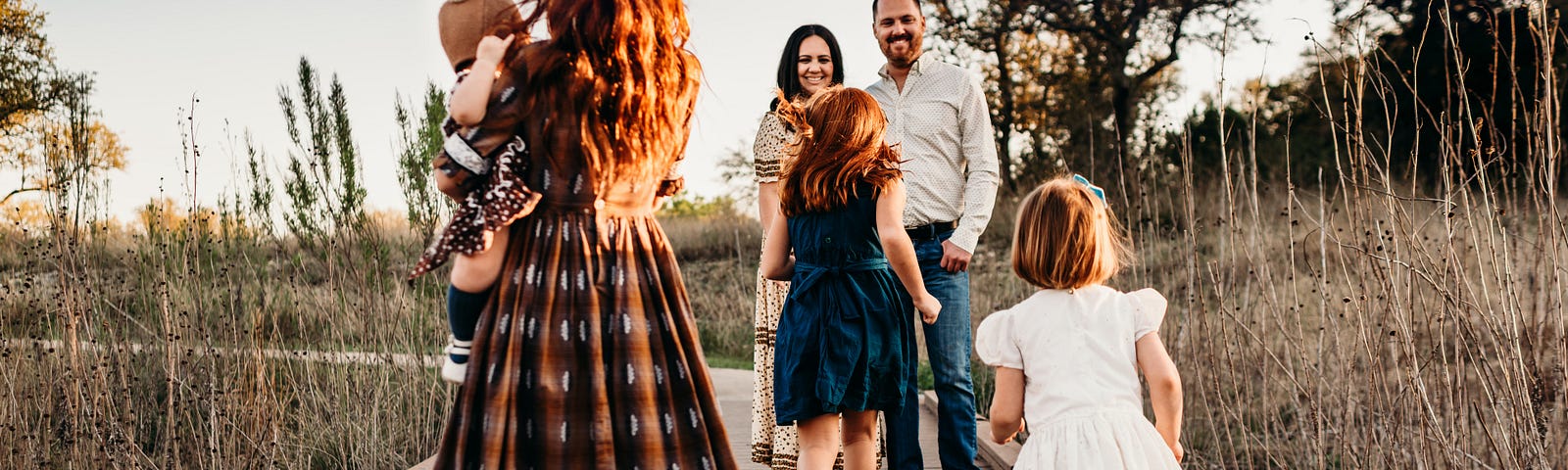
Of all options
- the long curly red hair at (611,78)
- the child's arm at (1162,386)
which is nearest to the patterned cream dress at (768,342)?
the long curly red hair at (611,78)

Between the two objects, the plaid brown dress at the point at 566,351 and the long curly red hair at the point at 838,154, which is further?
the long curly red hair at the point at 838,154

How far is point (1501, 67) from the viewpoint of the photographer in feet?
34.9

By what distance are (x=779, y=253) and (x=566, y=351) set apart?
3.30 feet

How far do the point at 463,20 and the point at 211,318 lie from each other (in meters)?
3.58

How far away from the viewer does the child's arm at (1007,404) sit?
2176mm

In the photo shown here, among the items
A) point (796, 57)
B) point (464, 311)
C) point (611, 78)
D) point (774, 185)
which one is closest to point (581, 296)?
point (464, 311)

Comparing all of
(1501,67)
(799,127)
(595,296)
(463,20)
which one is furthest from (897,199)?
(1501,67)

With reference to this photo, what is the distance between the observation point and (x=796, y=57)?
3.35 metres

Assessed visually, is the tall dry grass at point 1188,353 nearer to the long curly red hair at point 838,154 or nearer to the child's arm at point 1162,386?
the child's arm at point 1162,386

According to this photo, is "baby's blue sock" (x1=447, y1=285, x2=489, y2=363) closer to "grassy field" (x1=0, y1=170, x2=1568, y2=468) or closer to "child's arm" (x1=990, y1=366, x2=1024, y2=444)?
"child's arm" (x1=990, y1=366, x2=1024, y2=444)

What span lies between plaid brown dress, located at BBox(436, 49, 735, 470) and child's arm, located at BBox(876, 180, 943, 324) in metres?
0.76

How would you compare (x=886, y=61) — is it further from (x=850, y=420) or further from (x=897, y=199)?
(x=850, y=420)

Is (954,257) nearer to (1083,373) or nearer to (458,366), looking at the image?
(1083,373)

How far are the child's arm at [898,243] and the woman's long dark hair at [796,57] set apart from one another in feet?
2.43
